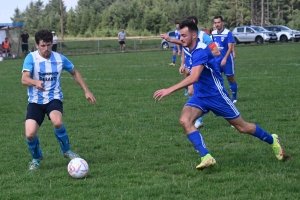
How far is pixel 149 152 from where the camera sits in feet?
25.8

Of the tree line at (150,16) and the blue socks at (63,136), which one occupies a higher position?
the tree line at (150,16)

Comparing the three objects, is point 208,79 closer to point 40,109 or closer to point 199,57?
point 199,57

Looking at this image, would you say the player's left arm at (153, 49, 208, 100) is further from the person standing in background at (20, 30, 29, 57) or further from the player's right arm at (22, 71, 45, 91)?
the person standing in background at (20, 30, 29, 57)

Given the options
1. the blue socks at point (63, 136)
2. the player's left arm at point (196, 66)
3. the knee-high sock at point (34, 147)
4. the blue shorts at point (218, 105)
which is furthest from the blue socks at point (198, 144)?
the knee-high sock at point (34, 147)

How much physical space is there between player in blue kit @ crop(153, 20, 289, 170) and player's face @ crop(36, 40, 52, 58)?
1.63 meters

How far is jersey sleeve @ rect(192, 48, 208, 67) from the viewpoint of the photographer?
21.6ft

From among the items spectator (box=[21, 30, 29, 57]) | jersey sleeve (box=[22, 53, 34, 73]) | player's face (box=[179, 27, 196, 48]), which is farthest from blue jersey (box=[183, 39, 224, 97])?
spectator (box=[21, 30, 29, 57])

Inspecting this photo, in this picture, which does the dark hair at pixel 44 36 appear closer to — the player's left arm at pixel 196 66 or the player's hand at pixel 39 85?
the player's hand at pixel 39 85

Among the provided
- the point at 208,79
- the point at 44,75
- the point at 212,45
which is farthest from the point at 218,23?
the point at 44,75

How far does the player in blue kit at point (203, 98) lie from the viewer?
6594mm

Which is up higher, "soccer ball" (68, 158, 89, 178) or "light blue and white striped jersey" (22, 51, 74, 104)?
"light blue and white striped jersey" (22, 51, 74, 104)

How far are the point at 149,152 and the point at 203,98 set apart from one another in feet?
4.58

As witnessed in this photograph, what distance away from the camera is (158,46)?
45625 mm

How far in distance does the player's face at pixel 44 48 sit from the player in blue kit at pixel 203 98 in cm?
163
